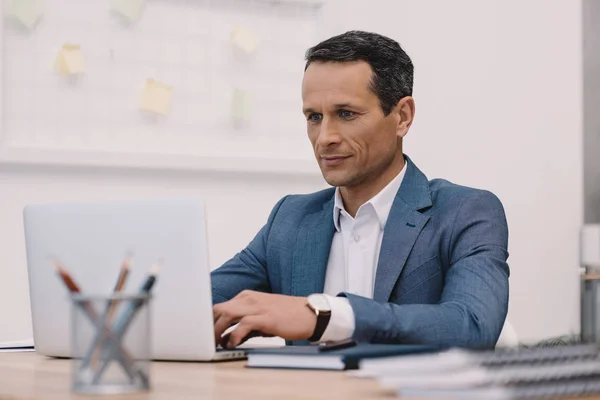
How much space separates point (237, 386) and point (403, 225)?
3.06 feet

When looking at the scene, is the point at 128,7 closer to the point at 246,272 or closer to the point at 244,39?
the point at 244,39

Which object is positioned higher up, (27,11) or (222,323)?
(27,11)

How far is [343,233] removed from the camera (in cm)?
215

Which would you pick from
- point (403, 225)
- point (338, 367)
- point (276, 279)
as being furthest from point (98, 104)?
point (338, 367)

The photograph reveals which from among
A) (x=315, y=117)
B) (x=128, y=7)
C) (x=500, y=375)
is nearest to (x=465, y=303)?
(x=315, y=117)

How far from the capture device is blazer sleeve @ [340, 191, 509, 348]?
1516 mm

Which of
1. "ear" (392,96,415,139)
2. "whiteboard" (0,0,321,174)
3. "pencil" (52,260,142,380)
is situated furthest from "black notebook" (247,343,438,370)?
"whiteboard" (0,0,321,174)

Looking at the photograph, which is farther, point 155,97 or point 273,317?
point 155,97

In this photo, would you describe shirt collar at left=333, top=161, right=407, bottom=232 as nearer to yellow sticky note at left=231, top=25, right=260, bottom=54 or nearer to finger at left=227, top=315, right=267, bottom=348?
finger at left=227, top=315, right=267, bottom=348

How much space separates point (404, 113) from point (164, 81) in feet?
3.06

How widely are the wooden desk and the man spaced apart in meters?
0.51

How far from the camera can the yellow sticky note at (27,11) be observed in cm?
262

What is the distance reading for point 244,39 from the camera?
2.95 m

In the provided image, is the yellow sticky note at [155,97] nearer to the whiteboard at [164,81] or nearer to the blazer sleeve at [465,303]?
the whiteboard at [164,81]
